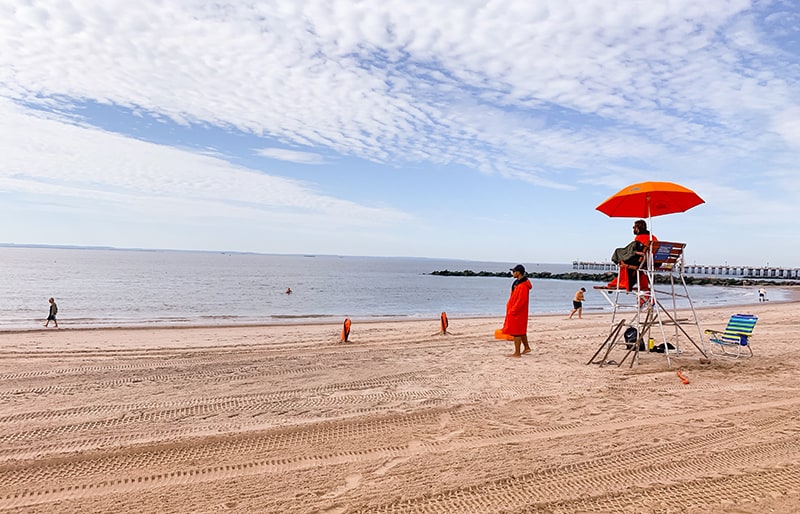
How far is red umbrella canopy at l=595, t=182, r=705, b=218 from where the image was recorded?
24.5ft

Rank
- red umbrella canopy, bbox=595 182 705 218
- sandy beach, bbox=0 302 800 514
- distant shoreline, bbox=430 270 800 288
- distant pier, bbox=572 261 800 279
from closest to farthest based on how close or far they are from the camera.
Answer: sandy beach, bbox=0 302 800 514 → red umbrella canopy, bbox=595 182 705 218 → distant shoreline, bbox=430 270 800 288 → distant pier, bbox=572 261 800 279

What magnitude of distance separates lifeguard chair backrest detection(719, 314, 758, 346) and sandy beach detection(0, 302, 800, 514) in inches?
23.5

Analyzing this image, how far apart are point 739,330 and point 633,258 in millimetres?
2831

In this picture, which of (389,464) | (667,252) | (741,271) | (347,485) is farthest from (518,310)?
(741,271)

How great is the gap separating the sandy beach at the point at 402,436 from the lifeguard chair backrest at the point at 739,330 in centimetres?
60

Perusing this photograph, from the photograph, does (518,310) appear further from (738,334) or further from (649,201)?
(738,334)

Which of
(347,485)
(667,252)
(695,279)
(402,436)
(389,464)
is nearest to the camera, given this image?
(347,485)

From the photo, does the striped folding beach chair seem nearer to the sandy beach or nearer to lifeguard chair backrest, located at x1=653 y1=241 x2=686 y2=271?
the sandy beach

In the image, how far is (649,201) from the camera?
306 inches

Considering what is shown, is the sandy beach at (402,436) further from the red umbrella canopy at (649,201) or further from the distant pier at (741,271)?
the distant pier at (741,271)

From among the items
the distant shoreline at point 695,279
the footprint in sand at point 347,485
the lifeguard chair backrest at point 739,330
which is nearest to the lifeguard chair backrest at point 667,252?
the lifeguard chair backrest at point 739,330

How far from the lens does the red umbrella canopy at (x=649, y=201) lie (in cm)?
747

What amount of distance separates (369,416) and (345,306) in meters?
27.9

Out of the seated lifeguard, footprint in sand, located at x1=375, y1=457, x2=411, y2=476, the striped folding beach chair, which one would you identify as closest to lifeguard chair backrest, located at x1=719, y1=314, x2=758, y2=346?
the striped folding beach chair
